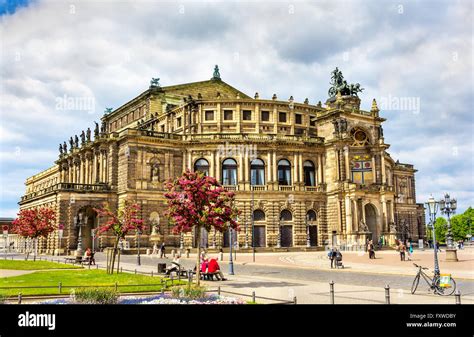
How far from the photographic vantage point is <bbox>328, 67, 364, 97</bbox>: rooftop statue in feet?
246

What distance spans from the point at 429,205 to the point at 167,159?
4095cm

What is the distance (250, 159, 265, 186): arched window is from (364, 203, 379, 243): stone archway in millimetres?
15582

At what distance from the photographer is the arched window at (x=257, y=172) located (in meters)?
65.3

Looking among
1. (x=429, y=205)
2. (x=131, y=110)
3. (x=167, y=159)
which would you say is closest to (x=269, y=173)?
(x=167, y=159)

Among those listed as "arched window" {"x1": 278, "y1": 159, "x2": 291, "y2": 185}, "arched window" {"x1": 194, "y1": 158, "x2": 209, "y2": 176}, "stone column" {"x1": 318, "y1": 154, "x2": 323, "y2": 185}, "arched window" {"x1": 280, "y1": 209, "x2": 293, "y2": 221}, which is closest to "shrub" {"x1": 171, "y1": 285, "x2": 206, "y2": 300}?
"arched window" {"x1": 194, "y1": 158, "x2": 209, "y2": 176}

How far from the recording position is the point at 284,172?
66.9 metres

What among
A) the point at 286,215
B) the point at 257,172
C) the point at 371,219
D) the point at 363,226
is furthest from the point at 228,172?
the point at 371,219

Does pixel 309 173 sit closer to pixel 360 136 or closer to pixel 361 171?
pixel 361 171

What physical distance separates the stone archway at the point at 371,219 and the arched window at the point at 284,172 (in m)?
11.9

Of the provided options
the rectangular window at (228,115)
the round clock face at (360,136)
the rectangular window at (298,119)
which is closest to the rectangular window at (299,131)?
the rectangular window at (298,119)

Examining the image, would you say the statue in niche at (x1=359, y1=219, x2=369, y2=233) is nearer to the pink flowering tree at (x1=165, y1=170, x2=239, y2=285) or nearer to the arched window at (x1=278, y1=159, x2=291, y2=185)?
the arched window at (x1=278, y1=159, x2=291, y2=185)

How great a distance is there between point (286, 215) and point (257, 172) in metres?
7.14

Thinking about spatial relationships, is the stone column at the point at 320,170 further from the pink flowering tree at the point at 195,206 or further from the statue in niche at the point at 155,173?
the pink flowering tree at the point at 195,206
